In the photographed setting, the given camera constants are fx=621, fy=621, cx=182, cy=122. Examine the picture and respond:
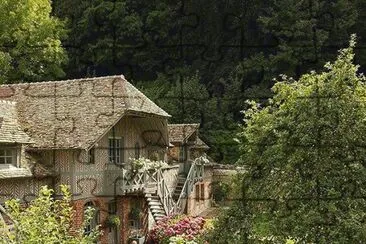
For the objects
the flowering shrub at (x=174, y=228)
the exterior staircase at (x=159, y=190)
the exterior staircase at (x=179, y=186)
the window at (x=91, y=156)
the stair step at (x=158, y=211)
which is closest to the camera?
the window at (x=91, y=156)

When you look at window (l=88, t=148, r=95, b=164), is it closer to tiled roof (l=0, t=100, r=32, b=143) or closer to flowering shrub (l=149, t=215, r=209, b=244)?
tiled roof (l=0, t=100, r=32, b=143)

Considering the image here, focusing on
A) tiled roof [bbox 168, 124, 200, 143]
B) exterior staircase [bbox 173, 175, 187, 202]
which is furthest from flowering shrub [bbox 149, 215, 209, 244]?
tiled roof [bbox 168, 124, 200, 143]

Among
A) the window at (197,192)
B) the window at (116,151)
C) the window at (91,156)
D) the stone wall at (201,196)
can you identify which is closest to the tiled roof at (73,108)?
the window at (91,156)

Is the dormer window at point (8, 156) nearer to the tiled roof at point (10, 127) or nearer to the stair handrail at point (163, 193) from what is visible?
the tiled roof at point (10, 127)

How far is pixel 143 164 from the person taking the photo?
2262cm

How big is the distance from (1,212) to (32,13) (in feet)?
75.2

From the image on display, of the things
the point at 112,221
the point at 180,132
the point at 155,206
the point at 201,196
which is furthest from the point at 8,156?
the point at 201,196

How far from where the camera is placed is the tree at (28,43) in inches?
1345

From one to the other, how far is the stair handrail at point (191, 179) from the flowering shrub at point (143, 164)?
139 inches

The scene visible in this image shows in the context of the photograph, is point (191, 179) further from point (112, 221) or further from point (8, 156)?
point (8, 156)

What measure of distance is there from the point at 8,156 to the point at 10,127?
3.81 feet

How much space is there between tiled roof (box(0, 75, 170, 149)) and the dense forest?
45.7ft

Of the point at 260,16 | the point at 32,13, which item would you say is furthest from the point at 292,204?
the point at 260,16

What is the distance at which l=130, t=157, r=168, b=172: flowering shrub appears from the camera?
22.4 meters
